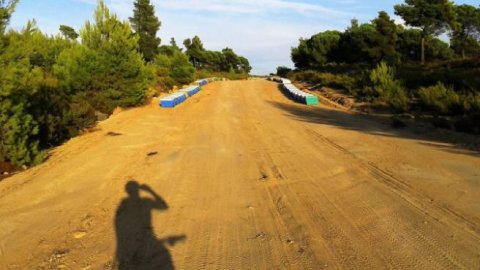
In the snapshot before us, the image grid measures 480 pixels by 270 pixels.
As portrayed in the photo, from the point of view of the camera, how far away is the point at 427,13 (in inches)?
2010

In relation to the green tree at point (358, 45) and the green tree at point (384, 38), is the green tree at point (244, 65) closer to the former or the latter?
the green tree at point (358, 45)

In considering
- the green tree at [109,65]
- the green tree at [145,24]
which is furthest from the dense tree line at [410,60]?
the green tree at [145,24]

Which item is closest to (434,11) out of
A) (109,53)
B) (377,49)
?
(377,49)

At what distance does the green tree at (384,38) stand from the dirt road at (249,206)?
4855cm

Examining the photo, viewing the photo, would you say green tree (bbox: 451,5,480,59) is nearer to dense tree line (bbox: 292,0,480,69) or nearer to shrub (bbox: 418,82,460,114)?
dense tree line (bbox: 292,0,480,69)

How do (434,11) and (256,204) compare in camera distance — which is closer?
(256,204)

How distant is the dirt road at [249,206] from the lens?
5.23 metres

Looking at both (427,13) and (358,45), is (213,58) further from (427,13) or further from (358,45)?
(427,13)

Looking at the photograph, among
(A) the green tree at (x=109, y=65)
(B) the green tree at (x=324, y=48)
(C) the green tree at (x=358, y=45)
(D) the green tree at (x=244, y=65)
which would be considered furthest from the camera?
(D) the green tree at (x=244, y=65)

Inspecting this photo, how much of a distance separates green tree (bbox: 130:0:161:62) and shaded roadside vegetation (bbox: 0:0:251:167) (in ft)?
70.6

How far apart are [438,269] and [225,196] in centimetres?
373

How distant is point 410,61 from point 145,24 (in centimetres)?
3420

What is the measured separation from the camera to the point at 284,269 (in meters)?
4.85

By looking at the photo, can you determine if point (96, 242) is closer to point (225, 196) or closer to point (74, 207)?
point (74, 207)
